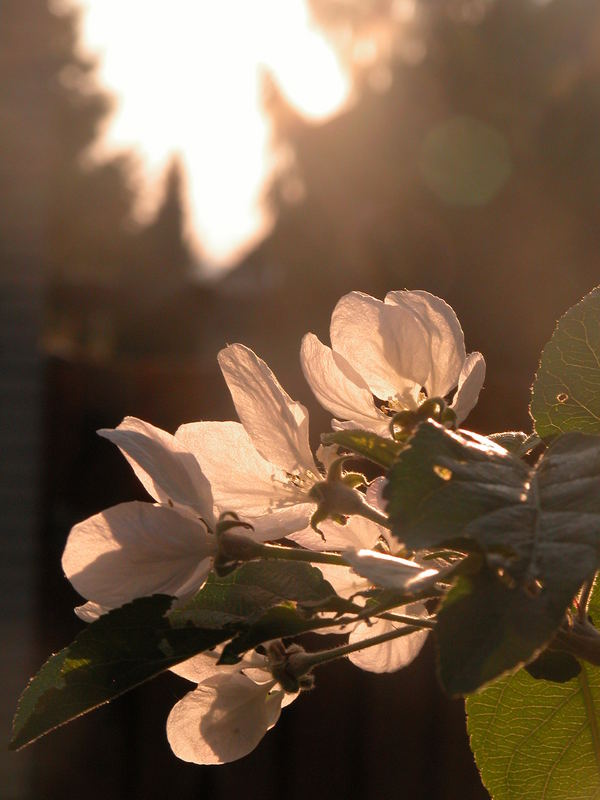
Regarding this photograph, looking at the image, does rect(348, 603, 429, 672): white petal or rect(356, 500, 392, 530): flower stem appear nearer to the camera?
rect(356, 500, 392, 530): flower stem

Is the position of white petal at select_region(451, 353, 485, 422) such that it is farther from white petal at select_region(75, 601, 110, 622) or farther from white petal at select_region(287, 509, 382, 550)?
white petal at select_region(75, 601, 110, 622)

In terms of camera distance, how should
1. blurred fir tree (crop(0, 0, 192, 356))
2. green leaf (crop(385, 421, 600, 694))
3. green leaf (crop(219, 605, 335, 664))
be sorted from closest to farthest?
green leaf (crop(385, 421, 600, 694))
green leaf (crop(219, 605, 335, 664))
blurred fir tree (crop(0, 0, 192, 356))

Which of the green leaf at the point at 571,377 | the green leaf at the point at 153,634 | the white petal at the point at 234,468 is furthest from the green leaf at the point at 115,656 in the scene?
the green leaf at the point at 571,377

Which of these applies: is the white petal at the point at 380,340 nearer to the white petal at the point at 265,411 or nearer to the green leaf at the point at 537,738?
the white petal at the point at 265,411

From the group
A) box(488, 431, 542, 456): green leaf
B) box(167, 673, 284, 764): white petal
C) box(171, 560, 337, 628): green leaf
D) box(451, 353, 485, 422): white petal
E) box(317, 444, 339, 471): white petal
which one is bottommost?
box(167, 673, 284, 764): white petal

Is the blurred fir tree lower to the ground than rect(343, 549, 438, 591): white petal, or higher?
higher

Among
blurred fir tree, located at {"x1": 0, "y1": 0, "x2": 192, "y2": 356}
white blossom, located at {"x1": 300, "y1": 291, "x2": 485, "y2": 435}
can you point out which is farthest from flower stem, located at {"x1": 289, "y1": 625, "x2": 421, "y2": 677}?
blurred fir tree, located at {"x1": 0, "y1": 0, "x2": 192, "y2": 356}
